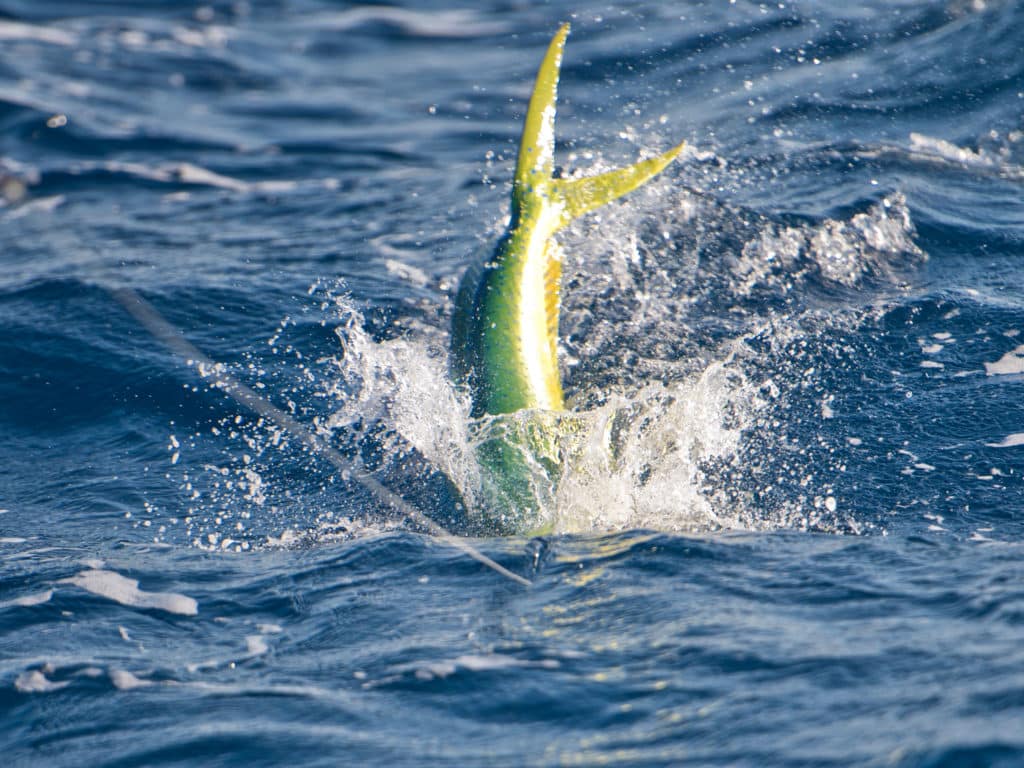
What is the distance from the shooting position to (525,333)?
4.77 metres

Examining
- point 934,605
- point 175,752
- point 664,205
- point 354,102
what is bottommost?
point 175,752

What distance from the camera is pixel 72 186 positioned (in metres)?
10.0

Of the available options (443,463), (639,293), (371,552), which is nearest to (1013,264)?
(639,293)

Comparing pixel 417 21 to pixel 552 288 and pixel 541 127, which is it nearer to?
pixel 541 127

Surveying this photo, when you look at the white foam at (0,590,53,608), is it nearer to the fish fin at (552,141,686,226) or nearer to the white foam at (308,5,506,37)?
the fish fin at (552,141,686,226)

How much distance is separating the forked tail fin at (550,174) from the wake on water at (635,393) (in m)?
0.92

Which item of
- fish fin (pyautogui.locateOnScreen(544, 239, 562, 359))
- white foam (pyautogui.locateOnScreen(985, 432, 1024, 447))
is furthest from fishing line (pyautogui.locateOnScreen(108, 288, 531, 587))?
white foam (pyautogui.locateOnScreen(985, 432, 1024, 447))

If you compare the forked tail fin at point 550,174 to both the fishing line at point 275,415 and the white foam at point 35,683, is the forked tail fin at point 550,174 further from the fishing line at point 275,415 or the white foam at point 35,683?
the white foam at point 35,683

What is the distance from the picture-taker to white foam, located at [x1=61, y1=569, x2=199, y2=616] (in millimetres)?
4016

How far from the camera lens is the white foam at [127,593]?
13.2 feet

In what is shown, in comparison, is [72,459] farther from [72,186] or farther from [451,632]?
[72,186]

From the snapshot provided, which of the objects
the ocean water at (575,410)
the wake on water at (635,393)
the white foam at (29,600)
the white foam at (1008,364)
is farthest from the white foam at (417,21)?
the white foam at (29,600)

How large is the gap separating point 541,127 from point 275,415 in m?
1.98

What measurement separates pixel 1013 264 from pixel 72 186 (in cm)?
759
